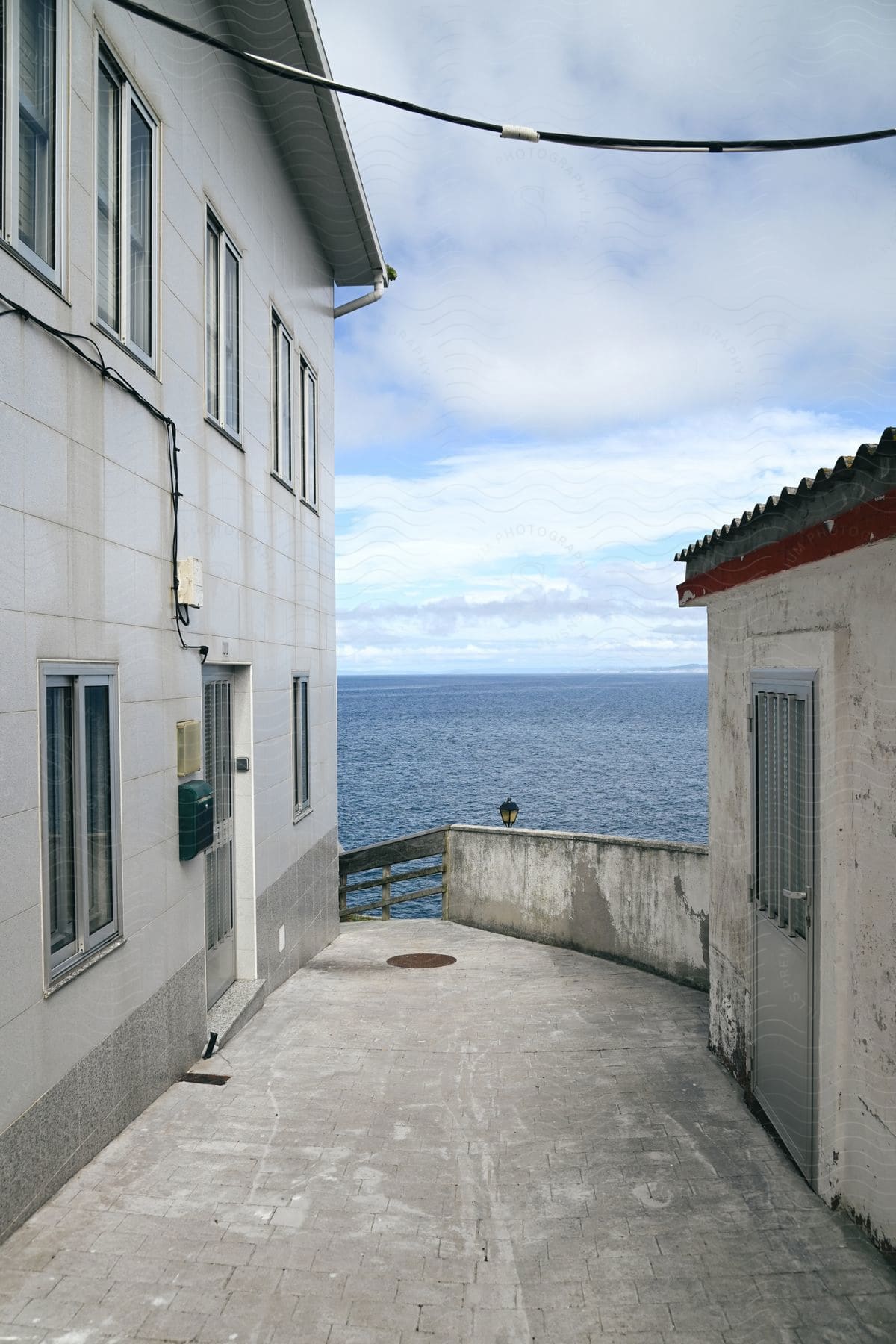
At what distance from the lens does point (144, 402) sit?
5.54 m

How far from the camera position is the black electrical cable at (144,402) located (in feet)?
13.6

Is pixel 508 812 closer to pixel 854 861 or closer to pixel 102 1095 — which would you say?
pixel 102 1095

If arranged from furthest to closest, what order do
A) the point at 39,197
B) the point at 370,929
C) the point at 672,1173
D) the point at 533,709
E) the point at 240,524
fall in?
the point at 533,709 < the point at 370,929 < the point at 240,524 < the point at 672,1173 < the point at 39,197

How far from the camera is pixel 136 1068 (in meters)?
5.52

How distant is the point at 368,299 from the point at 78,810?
889 cm

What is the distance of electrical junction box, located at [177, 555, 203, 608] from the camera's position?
625 centimetres

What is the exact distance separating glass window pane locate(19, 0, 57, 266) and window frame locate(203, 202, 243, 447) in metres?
2.49

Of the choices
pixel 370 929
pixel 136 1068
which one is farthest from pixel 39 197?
pixel 370 929

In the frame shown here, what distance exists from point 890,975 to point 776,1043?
1.53 metres

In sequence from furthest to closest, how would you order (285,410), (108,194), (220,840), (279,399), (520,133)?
(285,410) → (279,399) → (220,840) → (108,194) → (520,133)

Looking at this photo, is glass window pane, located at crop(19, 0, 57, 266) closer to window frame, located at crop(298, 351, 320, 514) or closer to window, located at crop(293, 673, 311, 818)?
window frame, located at crop(298, 351, 320, 514)

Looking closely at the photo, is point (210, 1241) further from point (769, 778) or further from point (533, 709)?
point (533, 709)

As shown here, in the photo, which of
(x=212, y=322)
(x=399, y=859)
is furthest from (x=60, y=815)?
(x=399, y=859)

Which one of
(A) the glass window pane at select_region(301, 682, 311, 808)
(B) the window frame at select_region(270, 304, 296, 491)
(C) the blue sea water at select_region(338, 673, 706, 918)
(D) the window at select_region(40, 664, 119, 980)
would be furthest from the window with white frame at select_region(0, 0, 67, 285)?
(C) the blue sea water at select_region(338, 673, 706, 918)
